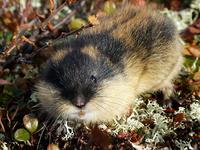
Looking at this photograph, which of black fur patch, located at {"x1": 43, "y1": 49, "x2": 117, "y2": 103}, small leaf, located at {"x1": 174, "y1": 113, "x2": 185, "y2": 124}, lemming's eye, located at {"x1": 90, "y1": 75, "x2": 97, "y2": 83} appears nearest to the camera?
black fur patch, located at {"x1": 43, "y1": 49, "x2": 117, "y2": 103}

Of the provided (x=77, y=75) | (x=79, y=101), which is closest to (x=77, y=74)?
(x=77, y=75)

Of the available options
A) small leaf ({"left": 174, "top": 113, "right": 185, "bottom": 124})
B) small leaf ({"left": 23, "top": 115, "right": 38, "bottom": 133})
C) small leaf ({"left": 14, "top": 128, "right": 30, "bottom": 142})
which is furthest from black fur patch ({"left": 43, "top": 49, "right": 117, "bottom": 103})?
small leaf ({"left": 174, "top": 113, "right": 185, "bottom": 124})

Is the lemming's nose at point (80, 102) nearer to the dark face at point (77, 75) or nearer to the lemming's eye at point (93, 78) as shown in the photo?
the dark face at point (77, 75)

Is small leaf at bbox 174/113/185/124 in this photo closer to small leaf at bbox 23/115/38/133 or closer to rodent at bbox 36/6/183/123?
rodent at bbox 36/6/183/123

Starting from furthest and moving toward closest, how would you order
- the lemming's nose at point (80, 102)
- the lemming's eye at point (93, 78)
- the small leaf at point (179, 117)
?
the small leaf at point (179, 117) < the lemming's eye at point (93, 78) < the lemming's nose at point (80, 102)

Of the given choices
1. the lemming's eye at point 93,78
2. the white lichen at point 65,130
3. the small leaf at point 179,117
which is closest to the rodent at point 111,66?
the lemming's eye at point 93,78

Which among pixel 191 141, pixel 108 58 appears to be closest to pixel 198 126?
pixel 191 141

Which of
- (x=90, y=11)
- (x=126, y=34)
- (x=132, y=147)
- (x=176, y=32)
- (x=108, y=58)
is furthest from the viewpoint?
(x=90, y=11)

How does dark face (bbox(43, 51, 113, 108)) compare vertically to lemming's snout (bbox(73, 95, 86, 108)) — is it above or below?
above

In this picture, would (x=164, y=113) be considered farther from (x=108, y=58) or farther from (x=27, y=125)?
(x=27, y=125)
